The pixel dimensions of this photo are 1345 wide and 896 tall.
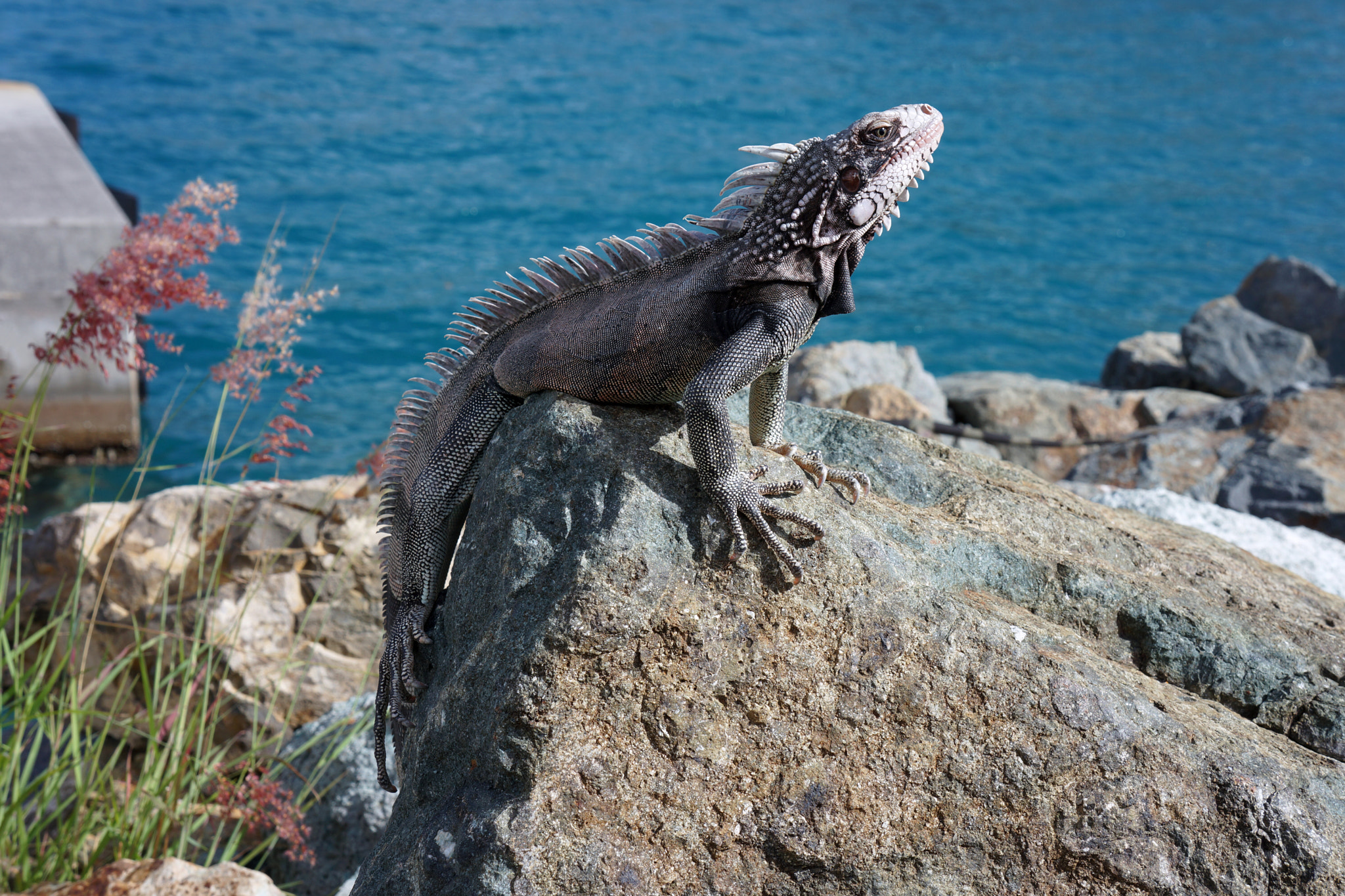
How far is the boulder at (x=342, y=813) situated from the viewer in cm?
524

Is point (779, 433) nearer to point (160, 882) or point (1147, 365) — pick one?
point (160, 882)

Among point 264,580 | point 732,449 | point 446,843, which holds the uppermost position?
point 732,449

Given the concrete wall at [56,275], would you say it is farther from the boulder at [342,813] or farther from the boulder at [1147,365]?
the boulder at [1147,365]

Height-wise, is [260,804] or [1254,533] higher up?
[1254,533]

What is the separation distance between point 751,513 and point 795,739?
0.67 m

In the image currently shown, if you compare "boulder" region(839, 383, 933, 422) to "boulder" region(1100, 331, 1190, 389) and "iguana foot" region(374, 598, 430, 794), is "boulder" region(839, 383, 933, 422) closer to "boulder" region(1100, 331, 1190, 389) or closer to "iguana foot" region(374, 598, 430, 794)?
"boulder" region(1100, 331, 1190, 389)

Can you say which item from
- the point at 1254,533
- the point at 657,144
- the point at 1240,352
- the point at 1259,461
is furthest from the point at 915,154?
the point at 657,144

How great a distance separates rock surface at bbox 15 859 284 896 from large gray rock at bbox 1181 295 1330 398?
1122cm

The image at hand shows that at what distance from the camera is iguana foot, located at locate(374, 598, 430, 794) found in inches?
152

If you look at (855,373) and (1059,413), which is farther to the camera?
(855,373)

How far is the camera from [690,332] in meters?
3.54

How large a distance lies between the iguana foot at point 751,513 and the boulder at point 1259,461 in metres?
5.02

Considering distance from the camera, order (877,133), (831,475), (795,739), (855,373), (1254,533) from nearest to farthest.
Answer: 1. (795,739)
2. (877,133)
3. (831,475)
4. (1254,533)
5. (855,373)

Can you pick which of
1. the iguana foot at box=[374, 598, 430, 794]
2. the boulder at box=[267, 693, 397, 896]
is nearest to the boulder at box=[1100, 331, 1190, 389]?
the boulder at box=[267, 693, 397, 896]
